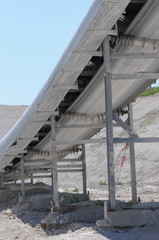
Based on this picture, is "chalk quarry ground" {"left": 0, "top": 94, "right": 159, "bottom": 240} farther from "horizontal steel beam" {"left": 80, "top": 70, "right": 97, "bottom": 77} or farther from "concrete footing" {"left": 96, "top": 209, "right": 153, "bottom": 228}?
"horizontal steel beam" {"left": 80, "top": 70, "right": 97, "bottom": 77}

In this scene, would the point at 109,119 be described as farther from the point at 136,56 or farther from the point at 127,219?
the point at 127,219

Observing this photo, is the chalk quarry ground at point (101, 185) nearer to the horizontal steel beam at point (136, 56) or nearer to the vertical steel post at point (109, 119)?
the vertical steel post at point (109, 119)

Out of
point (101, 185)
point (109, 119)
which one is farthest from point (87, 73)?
point (101, 185)

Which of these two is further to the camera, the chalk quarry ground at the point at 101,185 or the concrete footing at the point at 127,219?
the concrete footing at the point at 127,219

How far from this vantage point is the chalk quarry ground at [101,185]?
8853 mm

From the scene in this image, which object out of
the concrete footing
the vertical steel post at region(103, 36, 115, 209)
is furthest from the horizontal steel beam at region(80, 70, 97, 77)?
the concrete footing

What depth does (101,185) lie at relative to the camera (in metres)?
25.9

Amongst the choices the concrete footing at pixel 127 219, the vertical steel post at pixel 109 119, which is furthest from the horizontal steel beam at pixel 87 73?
the concrete footing at pixel 127 219

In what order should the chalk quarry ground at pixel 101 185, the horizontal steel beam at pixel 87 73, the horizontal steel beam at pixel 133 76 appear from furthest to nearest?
the horizontal steel beam at pixel 87 73
the horizontal steel beam at pixel 133 76
the chalk quarry ground at pixel 101 185

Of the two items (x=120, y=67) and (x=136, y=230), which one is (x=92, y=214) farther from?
(x=120, y=67)

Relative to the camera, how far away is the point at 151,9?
9570 millimetres

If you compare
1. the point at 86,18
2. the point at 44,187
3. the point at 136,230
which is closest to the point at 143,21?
the point at 86,18

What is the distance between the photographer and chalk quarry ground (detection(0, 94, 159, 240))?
8.85 m

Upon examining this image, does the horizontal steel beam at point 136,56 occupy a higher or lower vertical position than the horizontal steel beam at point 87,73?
higher
